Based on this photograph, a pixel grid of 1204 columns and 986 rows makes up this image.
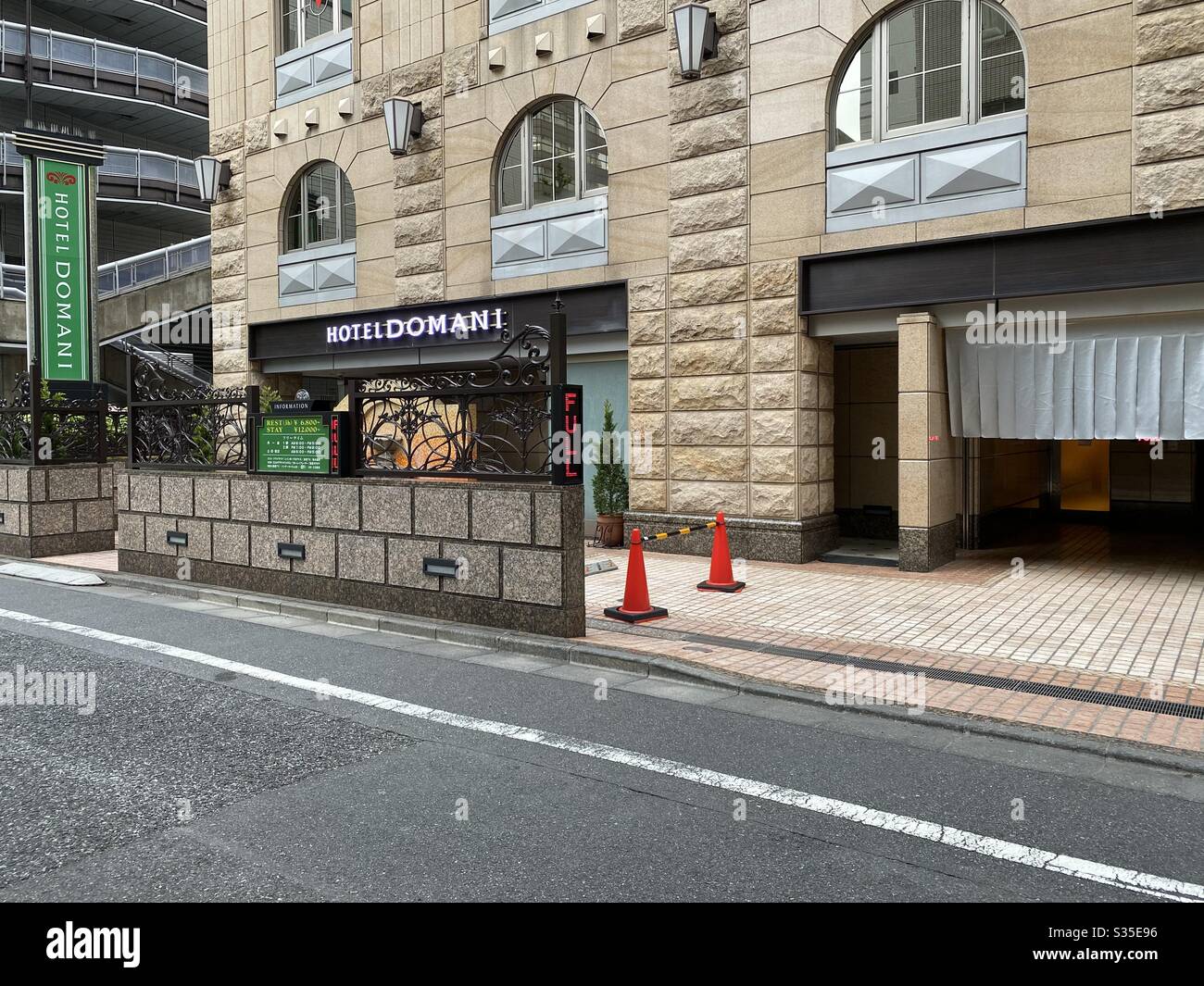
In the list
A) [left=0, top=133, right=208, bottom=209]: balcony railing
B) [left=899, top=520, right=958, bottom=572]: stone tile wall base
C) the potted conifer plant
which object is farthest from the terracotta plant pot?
[left=0, top=133, right=208, bottom=209]: balcony railing

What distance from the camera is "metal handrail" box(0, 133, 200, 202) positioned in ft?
106

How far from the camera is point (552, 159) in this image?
1664cm

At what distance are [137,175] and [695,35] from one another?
2693cm

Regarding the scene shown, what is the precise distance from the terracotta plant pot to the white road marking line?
817 cm

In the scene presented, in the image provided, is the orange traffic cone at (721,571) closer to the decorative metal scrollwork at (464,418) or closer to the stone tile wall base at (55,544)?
the decorative metal scrollwork at (464,418)

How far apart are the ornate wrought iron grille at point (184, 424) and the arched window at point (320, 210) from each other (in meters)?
6.78

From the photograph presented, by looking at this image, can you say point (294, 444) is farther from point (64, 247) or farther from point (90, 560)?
point (64, 247)

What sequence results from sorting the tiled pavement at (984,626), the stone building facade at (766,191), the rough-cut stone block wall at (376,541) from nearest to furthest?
the tiled pavement at (984,626)
the rough-cut stone block wall at (376,541)
the stone building facade at (766,191)

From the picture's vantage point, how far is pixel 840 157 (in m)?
13.4

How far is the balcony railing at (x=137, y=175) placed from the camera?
32312mm

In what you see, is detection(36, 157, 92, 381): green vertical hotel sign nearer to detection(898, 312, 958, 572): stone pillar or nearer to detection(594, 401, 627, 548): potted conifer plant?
detection(594, 401, 627, 548): potted conifer plant

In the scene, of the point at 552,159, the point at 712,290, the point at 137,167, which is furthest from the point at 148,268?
the point at 712,290

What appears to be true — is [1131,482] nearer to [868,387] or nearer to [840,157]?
[868,387]

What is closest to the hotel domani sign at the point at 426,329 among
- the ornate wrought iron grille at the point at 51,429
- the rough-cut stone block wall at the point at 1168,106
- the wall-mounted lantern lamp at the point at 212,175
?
the ornate wrought iron grille at the point at 51,429
